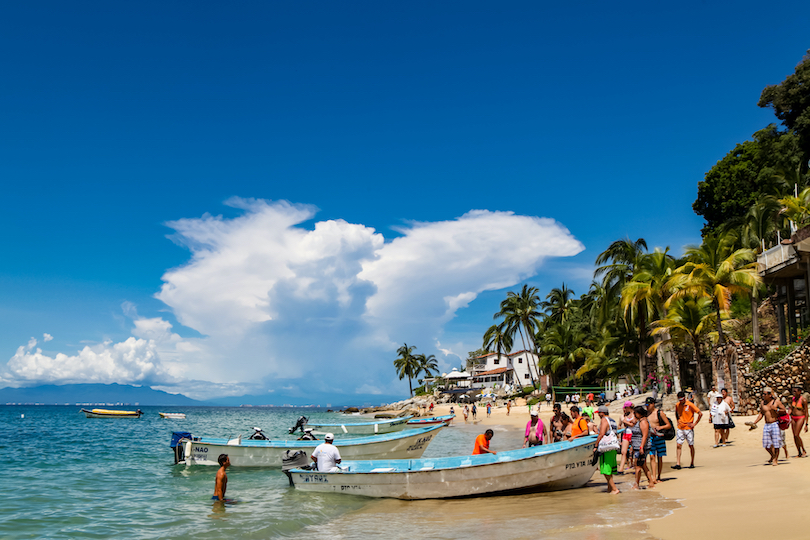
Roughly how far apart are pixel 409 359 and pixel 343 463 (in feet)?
306

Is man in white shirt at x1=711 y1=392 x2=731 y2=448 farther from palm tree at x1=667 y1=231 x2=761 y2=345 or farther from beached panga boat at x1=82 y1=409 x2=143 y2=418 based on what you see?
beached panga boat at x1=82 y1=409 x2=143 y2=418

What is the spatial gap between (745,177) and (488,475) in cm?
4130

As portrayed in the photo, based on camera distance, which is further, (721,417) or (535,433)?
(721,417)

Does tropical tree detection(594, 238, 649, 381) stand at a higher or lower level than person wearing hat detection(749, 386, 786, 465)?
higher

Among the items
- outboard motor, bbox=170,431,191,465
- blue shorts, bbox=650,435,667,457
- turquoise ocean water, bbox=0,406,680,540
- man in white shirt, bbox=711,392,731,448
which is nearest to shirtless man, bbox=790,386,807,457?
man in white shirt, bbox=711,392,731,448

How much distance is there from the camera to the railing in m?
22.3

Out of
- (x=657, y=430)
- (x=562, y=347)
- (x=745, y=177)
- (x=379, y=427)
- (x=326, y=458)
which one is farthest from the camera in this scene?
(x=562, y=347)

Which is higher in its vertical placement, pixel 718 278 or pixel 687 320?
pixel 718 278

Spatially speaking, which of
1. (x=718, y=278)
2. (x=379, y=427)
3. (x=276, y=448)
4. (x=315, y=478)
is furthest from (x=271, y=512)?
(x=379, y=427)

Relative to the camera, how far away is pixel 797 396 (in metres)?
12.9

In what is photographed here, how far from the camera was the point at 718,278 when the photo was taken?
2438cm

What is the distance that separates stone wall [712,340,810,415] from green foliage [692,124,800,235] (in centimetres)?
1665

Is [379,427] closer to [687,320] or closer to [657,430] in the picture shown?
[687,320]

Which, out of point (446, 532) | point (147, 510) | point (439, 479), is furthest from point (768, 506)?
point (147, 510)
